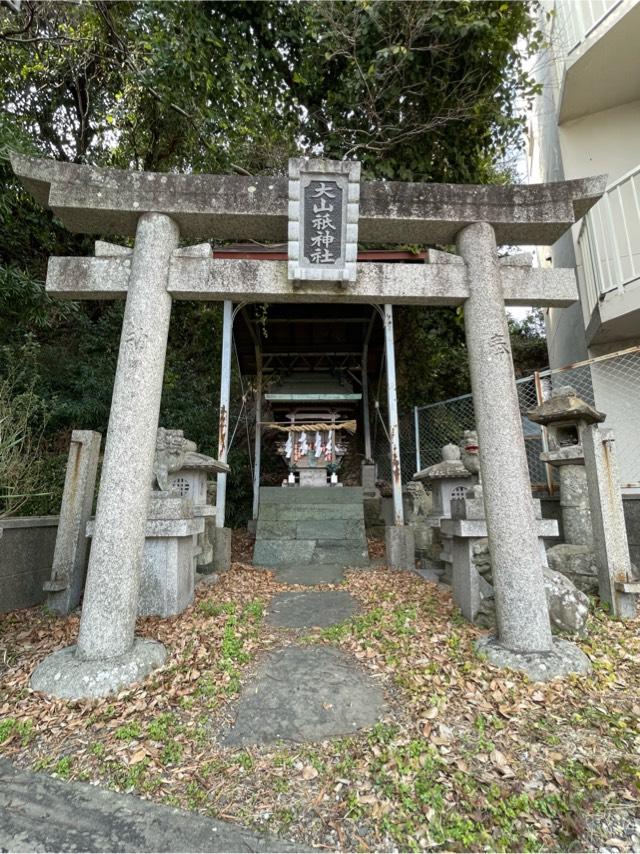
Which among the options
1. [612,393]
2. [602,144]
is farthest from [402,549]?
[602,144]

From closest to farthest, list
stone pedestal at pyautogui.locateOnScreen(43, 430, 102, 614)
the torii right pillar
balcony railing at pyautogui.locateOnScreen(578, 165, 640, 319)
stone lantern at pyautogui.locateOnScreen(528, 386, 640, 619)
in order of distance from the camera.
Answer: the torii right pillar
stone lantern at pyautogui.locateOnScreen(528, 386, 640, 619)
stone pedestal at pyautogui.locateOnScreen(43, 430, 102, 614)
balcony railing at pyautogui.locateOnScreen(578, 165, 640, 319)

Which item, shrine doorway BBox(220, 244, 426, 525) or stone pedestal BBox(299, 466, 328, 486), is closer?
shrine doorway BBox(220, 244, 426, 525)

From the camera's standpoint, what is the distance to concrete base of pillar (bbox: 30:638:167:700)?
2.83 metres

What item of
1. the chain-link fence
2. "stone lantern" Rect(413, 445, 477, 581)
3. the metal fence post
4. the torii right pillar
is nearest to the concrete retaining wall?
the torii right pillar

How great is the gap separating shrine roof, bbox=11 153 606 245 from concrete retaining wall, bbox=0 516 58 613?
3.20m

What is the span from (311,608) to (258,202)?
4.14 m

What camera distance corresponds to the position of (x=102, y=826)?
1.88 metres

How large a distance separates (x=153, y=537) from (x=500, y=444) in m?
3.33

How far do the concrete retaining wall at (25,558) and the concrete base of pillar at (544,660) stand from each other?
4.76m

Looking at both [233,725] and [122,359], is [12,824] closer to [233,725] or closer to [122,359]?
[233,725]

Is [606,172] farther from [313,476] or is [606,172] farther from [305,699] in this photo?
[305,699]

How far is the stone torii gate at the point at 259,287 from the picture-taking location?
3.17 metres

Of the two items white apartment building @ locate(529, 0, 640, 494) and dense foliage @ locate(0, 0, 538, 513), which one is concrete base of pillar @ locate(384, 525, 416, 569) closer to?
white apartment building @ locate(529, 0, 640, 494)

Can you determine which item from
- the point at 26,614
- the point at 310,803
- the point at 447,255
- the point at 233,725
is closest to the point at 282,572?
the point at 26,614
